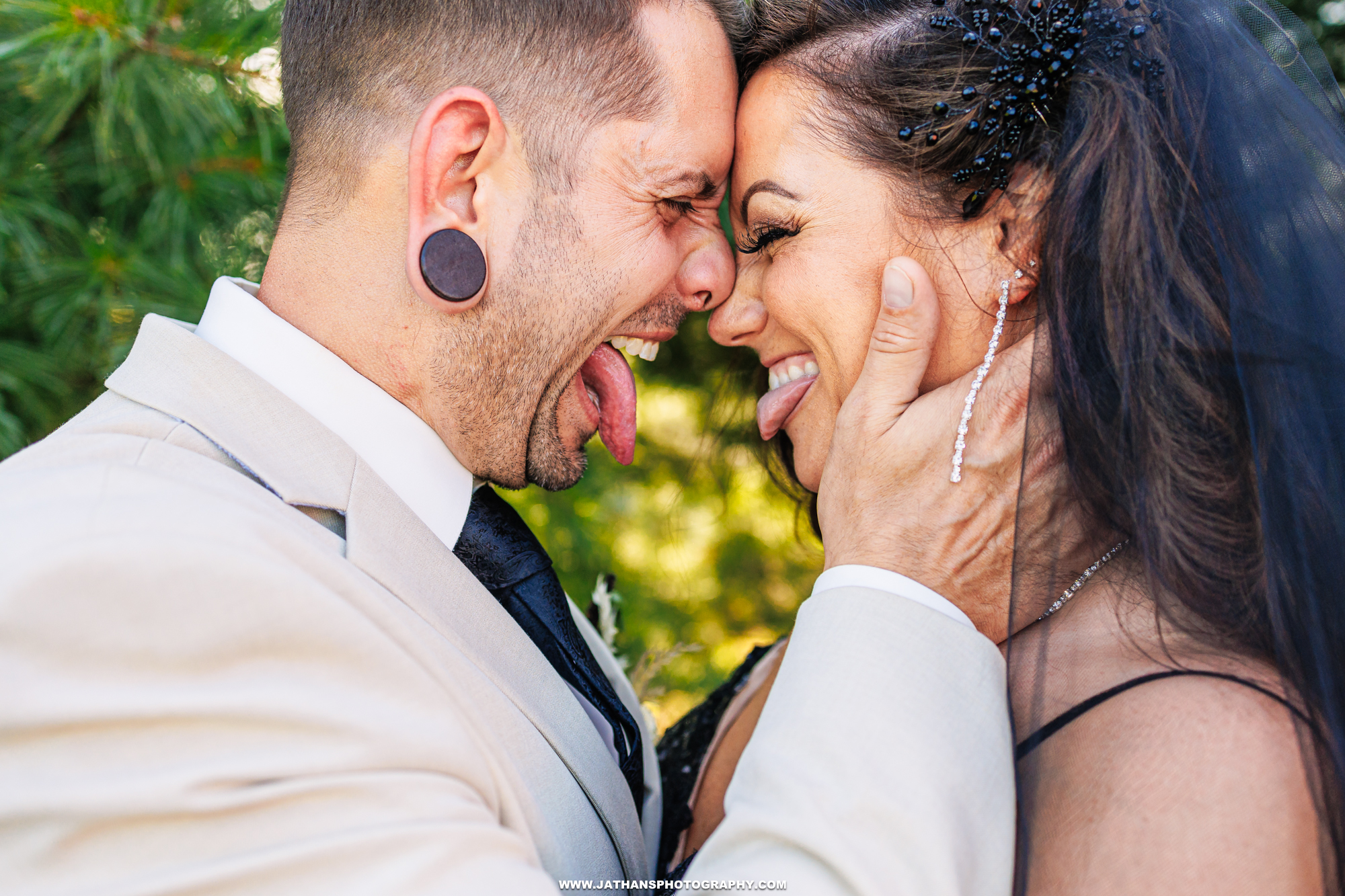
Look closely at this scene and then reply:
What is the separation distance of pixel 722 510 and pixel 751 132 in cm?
178

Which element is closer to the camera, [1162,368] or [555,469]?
[1162,368]

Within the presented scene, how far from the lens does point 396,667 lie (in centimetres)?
128

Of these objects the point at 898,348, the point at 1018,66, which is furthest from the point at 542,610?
the point at 1018,66

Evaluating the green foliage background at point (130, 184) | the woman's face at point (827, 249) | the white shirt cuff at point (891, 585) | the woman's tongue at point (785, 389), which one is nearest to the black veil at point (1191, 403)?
the white shirt cuff at point (891, 585)

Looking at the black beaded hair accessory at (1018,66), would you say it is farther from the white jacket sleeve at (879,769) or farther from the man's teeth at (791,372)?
the white jacket sleeve at (879,769)

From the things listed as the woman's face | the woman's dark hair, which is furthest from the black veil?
the woman's face

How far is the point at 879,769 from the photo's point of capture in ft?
4.03

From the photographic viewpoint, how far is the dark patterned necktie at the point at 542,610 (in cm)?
184

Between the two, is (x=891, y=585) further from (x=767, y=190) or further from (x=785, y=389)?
(x=767, y=190)

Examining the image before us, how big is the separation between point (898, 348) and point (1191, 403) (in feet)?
1.68

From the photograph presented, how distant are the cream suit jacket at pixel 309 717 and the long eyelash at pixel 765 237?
35.0 inches

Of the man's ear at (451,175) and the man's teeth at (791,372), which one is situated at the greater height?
the man's ear at (451,175)

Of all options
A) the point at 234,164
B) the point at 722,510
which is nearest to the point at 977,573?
the point at 722,510

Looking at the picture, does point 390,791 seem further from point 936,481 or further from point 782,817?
point 936,481
